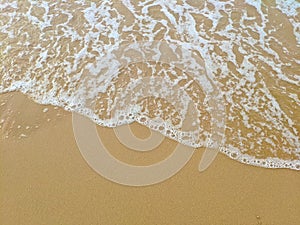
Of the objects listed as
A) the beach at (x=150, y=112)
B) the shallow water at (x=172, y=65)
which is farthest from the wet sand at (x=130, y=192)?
the shallow water at (x=172, y=65)

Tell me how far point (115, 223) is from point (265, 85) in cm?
158

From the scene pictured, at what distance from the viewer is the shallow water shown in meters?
2.43

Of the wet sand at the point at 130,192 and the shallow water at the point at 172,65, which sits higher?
the shallow water at the point at 172,65

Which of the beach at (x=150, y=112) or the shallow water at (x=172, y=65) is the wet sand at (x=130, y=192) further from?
the shallow water at (x=172, y=65)

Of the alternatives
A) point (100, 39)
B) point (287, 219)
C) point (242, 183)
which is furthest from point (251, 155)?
point (100, 39)

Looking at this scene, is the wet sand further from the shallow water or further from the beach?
the shallow water

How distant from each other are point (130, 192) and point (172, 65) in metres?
1.22

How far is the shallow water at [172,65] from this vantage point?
243 centimetres

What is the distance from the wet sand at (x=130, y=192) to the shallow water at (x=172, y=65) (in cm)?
18

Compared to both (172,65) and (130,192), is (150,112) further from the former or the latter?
(130,192)

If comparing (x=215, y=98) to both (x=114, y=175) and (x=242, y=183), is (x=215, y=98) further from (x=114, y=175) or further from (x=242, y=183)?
(x=114, y=175)

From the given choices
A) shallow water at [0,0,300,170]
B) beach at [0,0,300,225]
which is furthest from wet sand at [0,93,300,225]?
shallow water at [0,0,300,170]

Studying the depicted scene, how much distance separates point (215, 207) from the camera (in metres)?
2.00

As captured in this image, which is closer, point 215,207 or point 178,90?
point 215,207
